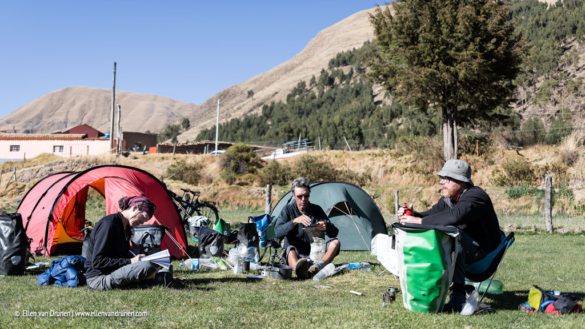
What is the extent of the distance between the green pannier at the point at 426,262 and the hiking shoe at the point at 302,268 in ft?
8.10

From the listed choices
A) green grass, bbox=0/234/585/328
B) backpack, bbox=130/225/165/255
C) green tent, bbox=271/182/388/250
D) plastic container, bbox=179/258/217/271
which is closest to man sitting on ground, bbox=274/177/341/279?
green grass, bbox=0/234/585/328

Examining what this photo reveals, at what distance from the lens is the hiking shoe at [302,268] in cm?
873

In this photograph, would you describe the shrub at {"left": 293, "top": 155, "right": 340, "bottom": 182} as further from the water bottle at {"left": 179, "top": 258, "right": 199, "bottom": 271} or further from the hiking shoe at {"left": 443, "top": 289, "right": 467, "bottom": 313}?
the hiking shoe at {"left": 443, "top": 289, "right": 467, "bottom": 313}

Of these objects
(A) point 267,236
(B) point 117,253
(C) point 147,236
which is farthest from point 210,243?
(B) point 117,253

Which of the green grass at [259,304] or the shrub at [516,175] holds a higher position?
the shrub at [516,175]

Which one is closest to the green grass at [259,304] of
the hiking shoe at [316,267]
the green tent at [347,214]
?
the hiking shoe at [316,267]

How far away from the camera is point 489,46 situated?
27.8 meters

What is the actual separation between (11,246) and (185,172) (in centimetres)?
3263

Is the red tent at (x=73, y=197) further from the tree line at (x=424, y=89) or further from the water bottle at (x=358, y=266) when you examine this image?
the tree line at (x=424, y=89)

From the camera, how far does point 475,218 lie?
21.9 ft

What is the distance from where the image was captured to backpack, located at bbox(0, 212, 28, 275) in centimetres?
897

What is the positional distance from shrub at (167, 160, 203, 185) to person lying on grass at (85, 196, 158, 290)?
32.9m

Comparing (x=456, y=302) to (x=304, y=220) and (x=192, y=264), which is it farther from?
(x=192, y=264)

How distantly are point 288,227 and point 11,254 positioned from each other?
3903 millimetres
